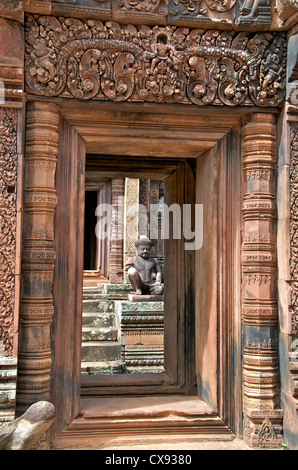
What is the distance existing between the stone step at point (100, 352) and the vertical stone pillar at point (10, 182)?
4704mm

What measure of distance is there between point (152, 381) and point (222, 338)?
1.36 metres

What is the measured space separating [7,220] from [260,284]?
2.09 m

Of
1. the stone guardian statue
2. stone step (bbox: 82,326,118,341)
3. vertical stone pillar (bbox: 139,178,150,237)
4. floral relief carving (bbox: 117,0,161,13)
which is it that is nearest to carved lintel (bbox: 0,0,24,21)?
floral relief carving (bbox: 117,0,161,13)

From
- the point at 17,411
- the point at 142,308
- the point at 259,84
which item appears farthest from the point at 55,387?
the point at 142,308

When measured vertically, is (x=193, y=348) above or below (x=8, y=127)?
below

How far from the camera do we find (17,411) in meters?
3.70

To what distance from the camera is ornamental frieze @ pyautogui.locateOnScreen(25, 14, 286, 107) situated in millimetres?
A: 3816

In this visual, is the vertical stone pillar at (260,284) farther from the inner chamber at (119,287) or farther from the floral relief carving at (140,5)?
the inner chamber at (119,287)

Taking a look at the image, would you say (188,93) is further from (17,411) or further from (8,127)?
(17,411)

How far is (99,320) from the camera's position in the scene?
9938 millimetres

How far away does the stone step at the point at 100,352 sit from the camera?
8266 millimetres

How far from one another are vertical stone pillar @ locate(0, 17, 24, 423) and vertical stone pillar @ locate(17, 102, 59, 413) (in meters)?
0.11

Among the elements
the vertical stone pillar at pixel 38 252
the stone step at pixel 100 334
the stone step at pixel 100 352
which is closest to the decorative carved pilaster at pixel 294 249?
the vertical stone pillar at pixel 38 252

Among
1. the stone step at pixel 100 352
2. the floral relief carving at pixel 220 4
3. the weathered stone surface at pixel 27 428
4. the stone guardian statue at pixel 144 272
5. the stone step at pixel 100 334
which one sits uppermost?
the floral relief carving at pixel 220 4
